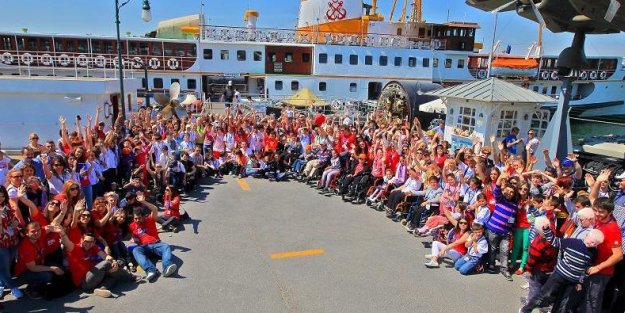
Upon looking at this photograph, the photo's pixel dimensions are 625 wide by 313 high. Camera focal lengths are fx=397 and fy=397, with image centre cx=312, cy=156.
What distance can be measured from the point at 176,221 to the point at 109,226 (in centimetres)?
210

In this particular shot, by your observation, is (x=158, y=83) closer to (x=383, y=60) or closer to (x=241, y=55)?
(x=241, y=55)

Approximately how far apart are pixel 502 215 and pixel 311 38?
1155 inches

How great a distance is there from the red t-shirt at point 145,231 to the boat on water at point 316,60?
17.1 metres

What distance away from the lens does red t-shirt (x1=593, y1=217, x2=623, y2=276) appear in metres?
4.46

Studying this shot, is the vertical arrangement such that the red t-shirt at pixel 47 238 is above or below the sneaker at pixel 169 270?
above

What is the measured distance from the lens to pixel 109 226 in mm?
6125

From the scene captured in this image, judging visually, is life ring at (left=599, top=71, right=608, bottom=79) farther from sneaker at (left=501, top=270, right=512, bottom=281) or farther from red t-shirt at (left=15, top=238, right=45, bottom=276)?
red t-shirt at (left=15, top=238, right=45, bottom=276)

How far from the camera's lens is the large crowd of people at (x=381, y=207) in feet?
15.9

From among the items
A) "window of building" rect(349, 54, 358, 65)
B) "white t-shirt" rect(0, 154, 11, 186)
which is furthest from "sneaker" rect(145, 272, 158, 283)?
"window of building" rect(349, 54, 358, 65)

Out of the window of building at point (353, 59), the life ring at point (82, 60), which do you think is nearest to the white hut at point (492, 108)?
the window of building at point (353, 59)

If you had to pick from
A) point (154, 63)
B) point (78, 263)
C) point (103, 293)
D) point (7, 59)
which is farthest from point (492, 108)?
point (7, 59)

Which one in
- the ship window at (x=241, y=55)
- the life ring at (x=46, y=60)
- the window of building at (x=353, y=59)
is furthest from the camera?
the window of building at (x=353, y=59)

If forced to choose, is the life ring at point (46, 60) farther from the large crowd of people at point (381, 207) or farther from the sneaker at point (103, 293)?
the sneaker at point (103, 293)

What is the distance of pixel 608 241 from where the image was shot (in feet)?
14.7
